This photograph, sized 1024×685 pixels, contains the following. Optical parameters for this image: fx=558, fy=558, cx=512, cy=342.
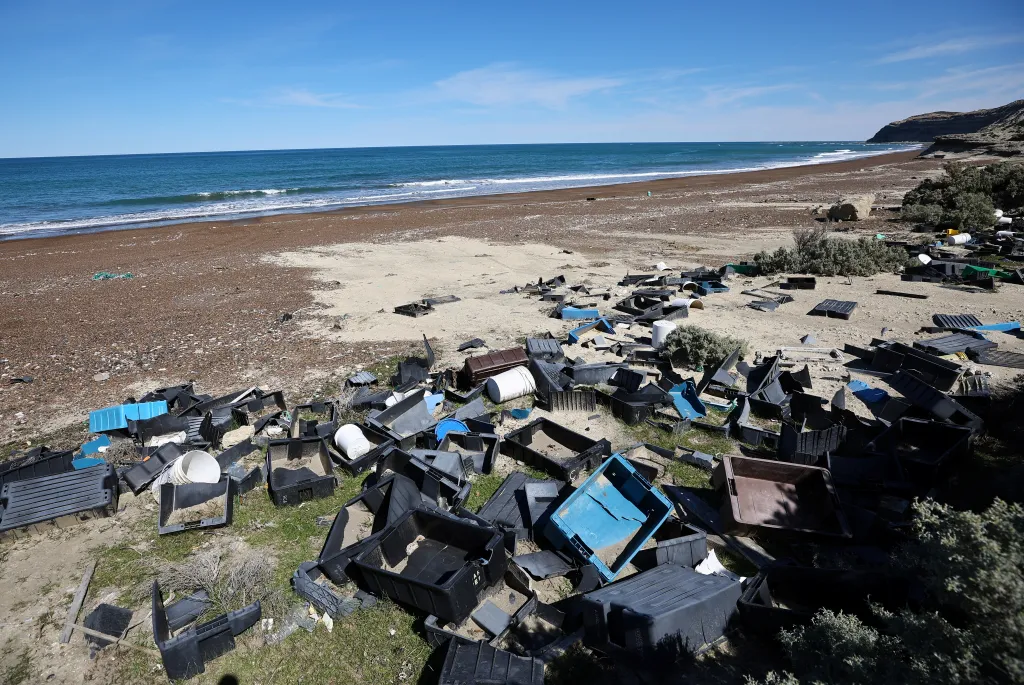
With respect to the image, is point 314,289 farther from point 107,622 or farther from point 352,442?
point 107,622

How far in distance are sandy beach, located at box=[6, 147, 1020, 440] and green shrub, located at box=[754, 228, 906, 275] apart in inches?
29.5

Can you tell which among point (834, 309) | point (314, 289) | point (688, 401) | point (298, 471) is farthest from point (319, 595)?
point (314, 289)

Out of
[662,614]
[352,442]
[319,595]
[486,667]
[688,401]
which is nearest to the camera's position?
[486,667]

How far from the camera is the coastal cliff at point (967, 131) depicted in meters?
49.4

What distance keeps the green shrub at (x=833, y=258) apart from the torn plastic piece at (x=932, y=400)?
21.7ft

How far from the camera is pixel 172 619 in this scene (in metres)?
4.07

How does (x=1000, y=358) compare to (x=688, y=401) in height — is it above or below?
above

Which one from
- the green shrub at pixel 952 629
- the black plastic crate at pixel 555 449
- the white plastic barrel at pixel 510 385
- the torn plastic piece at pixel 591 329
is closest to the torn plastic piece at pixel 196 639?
the black plastic crate at pixel 555 449

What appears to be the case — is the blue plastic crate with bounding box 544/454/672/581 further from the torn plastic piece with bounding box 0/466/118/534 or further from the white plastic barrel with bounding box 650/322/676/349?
the torn plastic piece with bounding box 0/466/118/534

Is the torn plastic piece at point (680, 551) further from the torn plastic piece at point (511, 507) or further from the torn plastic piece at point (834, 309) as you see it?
the torn plastic piece at point (834, 309)

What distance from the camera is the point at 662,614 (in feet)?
11.3

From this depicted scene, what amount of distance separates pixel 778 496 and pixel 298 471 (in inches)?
186

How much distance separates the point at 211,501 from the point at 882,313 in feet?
36.7

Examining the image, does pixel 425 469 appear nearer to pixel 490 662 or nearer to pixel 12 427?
pixel 490 662
